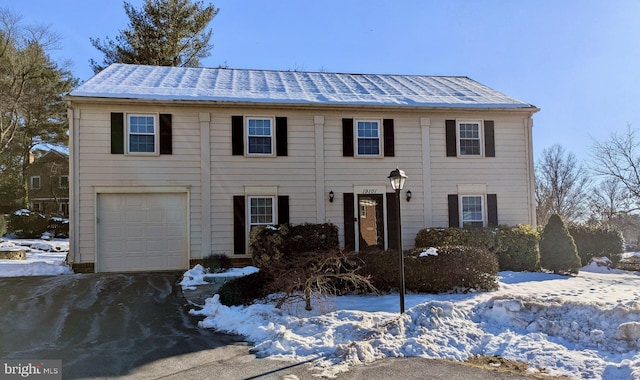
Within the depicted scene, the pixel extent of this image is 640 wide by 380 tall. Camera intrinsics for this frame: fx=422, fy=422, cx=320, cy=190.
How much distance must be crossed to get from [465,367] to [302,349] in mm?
1866

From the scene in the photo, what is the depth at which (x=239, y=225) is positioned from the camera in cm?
1174

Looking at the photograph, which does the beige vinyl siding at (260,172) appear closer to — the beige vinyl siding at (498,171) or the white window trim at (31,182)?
the beige vinyl siding at (498,171)

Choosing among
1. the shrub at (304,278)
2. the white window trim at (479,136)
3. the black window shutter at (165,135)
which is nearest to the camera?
the shrub at (304,278)

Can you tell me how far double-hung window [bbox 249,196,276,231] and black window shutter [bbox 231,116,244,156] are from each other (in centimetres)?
A: 138

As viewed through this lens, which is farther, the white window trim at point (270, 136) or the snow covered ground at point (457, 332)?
the white window trim at point (270, 136)

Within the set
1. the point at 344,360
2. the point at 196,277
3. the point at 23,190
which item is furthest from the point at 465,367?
the point at 23,190

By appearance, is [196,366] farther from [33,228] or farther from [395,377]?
[33,228]

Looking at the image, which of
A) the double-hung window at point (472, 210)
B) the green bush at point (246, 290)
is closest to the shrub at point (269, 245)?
the green bush at point (246, 290)

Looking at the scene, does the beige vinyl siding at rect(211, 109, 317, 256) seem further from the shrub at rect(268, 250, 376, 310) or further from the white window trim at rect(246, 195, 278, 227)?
the shrub at rect(268, 250, 376, 310)

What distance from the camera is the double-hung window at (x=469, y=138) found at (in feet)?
42.8

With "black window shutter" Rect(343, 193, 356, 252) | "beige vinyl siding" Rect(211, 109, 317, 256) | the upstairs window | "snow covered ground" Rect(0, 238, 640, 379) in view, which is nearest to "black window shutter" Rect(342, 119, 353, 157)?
"beige vinyl siding" Rect(211, 109, 317, 256)
